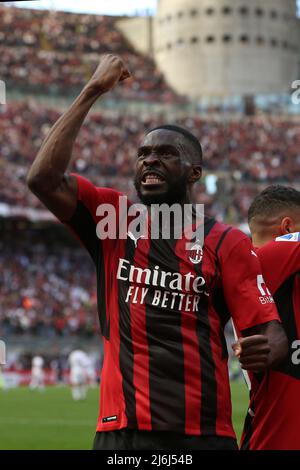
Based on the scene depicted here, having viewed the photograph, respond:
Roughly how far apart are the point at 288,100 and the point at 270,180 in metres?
9.17

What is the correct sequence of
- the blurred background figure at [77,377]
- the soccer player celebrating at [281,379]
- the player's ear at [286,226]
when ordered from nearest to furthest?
the soccer player celebrating at [281,379]
the player's ear at [286,226]
the blurred background figure at [77,377]

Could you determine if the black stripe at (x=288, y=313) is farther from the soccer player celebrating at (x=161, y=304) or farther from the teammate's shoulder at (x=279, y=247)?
the soccer player celebrating at (x=161, y=304)

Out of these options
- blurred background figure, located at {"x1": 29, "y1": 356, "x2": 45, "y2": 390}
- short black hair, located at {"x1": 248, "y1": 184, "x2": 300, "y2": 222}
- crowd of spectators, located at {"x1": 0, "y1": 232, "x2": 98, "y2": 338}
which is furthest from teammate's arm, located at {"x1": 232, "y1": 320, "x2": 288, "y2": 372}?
crowd of spectators, located at {"x1": 0, "y1": 232, "x2": 98, "y2": 338}

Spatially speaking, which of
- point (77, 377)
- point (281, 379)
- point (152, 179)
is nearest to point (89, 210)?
point (152, 179)

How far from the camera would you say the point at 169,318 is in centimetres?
410

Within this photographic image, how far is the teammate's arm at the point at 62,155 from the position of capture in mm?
3951

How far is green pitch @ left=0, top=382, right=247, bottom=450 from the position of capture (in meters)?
14.0

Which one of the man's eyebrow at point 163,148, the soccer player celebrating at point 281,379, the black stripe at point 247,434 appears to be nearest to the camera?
the man's eyebrow at point 163,148

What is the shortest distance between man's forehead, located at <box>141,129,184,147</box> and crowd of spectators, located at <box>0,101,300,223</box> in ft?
120

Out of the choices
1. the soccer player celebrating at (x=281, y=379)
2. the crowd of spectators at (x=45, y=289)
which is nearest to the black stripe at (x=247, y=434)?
the soccer player celebrating at (x=281, y=379)

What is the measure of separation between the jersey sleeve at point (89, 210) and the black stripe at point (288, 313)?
87 centimetres

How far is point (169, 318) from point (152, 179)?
1.87 ft

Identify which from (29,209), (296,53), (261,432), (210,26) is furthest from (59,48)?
(261,432)
